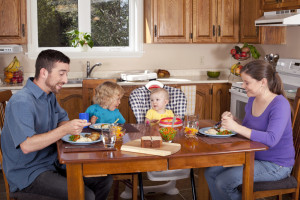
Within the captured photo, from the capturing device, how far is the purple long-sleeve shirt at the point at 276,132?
2.45 metres

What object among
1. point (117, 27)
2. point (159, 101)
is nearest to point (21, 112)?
point (159, 101)

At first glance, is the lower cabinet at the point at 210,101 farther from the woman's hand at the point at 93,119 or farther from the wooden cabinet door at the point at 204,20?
the woman's hand at the point at 93,119

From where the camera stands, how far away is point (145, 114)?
3.45m

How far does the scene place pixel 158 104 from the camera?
3328 mm

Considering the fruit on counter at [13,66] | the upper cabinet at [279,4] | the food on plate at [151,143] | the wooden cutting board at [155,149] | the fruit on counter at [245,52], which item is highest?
the upper cabinet at [279,4]

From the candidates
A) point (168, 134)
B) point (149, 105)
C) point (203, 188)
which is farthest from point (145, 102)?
point (168, 134)

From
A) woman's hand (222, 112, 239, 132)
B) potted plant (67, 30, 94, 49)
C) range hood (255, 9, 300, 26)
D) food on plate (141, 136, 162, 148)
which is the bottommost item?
food on plate (141, 136, 162, 148)

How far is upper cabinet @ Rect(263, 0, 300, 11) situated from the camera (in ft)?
13.0

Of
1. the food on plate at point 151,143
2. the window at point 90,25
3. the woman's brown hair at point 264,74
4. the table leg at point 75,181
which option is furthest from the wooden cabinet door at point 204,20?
the table leg at point 75,181

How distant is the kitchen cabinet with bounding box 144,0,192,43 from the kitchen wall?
0.37 meters

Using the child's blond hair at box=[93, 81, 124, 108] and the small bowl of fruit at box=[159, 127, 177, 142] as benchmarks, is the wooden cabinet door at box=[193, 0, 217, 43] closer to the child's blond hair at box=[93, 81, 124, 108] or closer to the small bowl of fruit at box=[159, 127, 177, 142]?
the child's blond hair at box=[93, 81, 124, 108]

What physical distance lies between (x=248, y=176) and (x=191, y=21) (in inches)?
113

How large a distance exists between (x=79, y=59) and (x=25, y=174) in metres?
2.77

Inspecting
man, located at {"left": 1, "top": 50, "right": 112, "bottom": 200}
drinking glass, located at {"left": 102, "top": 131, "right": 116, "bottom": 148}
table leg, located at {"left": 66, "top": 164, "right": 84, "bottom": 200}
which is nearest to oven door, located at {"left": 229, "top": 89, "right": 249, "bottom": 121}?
man, located at {"left": 1, "top": 50, "right": 112, "bottom": 200}
